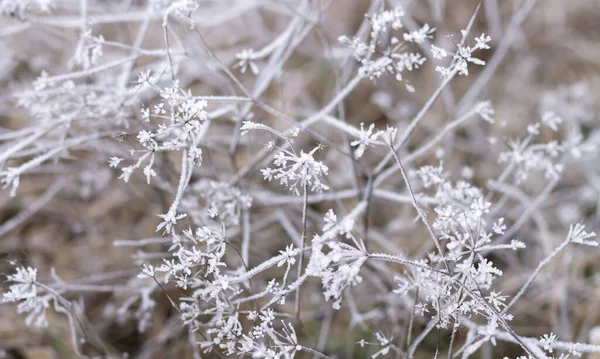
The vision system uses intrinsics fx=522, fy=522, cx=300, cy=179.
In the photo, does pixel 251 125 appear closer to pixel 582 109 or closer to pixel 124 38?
pixel 124 38

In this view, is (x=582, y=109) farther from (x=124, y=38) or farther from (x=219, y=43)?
(x=124, y=38)

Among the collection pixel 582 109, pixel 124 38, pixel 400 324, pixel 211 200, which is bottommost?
pixel 400 324

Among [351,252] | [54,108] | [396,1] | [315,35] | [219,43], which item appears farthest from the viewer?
[315,35]

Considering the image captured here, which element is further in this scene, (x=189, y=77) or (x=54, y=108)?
(x=189, y=77)

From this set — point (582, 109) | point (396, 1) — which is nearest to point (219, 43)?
point (396, 1)

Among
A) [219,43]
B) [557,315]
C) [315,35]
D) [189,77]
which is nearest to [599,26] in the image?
[315,35]

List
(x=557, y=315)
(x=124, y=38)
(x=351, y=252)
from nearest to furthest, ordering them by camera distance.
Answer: (x=351, y=252)
(x=557, y=315)
(x=124, y=38)

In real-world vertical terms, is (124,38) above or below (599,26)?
below
